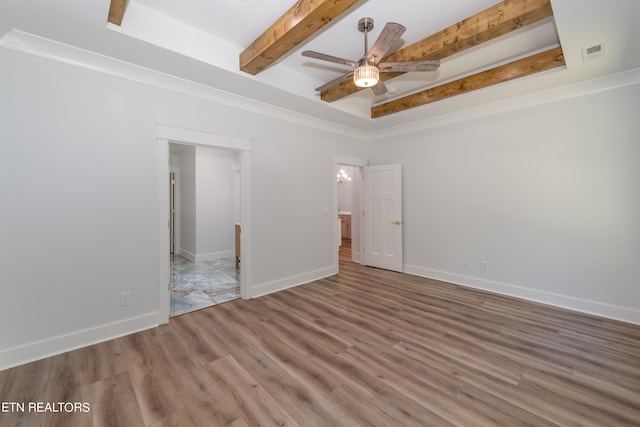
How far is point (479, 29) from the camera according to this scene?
2.42m

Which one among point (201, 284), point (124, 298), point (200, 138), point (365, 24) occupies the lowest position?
point (201, 284)

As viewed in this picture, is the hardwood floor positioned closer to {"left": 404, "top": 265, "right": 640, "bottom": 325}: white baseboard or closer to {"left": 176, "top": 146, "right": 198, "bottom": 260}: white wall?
{"left": 404, "top": 265, "right": 640, "bottom": 325}: white baseboard

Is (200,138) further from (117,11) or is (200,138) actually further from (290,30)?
(290,30)

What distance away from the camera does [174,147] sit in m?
6.75

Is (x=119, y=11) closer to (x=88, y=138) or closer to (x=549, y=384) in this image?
(x=88, y=138)

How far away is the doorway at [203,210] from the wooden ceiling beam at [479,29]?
4001 mm

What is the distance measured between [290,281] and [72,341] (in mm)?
2608

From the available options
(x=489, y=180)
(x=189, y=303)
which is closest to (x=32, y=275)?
(x=189, y=303)

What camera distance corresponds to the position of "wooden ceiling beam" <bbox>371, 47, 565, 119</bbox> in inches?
118

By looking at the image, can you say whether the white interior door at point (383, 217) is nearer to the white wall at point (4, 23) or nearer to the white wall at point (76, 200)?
the white wall at point (76, 200)

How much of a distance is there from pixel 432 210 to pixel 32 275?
5240 millimetres

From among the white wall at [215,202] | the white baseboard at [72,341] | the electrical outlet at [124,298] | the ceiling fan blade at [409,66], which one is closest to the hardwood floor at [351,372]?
the white baseboard at [72,341]

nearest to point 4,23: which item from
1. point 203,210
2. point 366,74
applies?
point 366,74

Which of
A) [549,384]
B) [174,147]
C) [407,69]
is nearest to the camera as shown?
[549,384]
